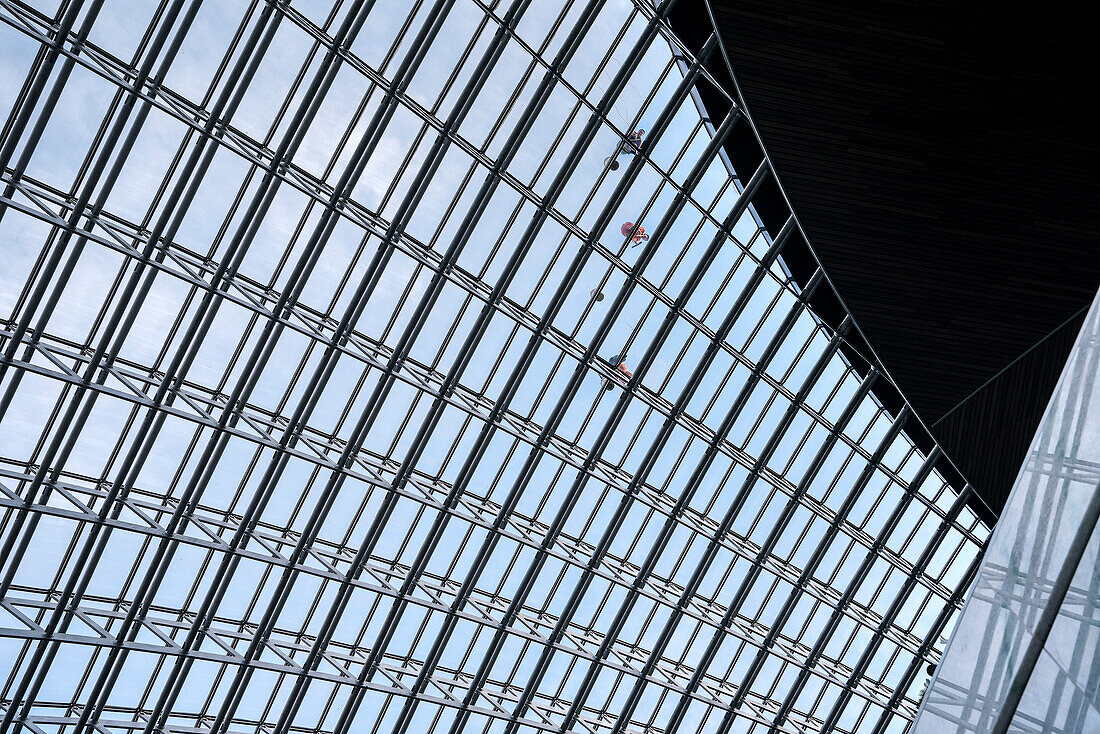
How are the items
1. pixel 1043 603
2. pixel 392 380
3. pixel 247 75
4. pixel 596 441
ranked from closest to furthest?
pixel 1043 603
pixel 247 75
pixel 392 380
pixel 596 441

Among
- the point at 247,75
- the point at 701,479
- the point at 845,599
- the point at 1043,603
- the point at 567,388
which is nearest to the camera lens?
the point at 1043,603

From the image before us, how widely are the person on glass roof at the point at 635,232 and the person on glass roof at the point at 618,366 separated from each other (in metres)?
2.80

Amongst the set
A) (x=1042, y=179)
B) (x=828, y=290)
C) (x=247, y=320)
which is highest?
(x=1042, y=179)

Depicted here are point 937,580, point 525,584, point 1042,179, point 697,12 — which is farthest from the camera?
point 937,580

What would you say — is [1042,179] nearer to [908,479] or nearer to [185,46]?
[908,479]

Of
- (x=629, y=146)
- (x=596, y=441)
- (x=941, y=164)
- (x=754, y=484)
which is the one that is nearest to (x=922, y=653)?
(x=754, y=484)

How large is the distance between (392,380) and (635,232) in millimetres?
6621

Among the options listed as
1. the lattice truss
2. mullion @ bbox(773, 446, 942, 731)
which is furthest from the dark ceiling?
Result: mullion @ bbox(773, 446, 942, 731)

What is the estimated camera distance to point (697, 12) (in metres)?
20.2

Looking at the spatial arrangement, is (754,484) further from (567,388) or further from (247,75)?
(247,75)

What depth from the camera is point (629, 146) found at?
21438mm

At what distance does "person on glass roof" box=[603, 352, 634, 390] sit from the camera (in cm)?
2358

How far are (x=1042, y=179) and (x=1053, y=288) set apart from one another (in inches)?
115

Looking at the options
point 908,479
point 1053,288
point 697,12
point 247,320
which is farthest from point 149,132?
point 908,479
